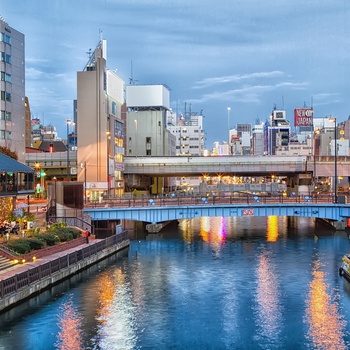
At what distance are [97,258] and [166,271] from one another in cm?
845

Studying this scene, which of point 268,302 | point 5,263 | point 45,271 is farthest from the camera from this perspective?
point 5,263

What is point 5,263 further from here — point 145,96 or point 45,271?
point 145,96

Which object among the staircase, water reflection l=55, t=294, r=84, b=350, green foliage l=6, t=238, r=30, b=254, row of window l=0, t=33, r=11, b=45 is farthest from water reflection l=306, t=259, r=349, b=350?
row of window l=0, t=33, r=11, b=45

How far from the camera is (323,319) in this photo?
37.2 metres

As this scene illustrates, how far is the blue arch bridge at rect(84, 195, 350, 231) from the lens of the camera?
77.4 metres

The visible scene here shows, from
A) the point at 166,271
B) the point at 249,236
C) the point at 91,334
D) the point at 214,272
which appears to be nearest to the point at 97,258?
the point at 166,271

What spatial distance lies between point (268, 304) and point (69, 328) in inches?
602

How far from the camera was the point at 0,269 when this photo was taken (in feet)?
141

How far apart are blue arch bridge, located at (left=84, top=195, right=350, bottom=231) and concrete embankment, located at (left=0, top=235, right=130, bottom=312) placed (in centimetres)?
1442

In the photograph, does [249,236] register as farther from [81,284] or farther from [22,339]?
[22,339]

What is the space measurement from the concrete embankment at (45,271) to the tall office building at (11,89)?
41.2 metres

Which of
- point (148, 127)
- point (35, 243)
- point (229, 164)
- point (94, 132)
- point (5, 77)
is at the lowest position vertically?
point (35, 243)

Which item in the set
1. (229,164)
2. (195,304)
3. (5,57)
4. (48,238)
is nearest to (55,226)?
(48,238)

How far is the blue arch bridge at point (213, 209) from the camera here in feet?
254
